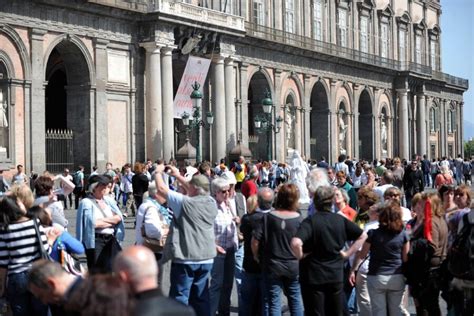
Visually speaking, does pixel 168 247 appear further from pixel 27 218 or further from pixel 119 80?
pixel 119 80

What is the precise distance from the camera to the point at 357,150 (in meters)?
51.9

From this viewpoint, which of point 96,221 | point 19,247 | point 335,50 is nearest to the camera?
point 19,247

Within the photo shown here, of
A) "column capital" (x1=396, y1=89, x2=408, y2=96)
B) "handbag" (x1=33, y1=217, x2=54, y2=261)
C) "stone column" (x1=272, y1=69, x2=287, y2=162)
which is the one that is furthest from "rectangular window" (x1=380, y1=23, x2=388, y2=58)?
"handbag" (x1=33, y1=217, x2=54, y2=261)

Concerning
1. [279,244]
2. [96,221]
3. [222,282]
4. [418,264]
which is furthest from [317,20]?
[418,264]

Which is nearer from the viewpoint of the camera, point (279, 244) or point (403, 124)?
point (279, 244)

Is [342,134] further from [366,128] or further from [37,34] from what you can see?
[37,34]

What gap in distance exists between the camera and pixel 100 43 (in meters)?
31.7

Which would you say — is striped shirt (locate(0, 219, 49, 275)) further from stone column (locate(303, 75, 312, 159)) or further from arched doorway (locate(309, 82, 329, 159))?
arched doorway (locate(309, 82, 329, 159))

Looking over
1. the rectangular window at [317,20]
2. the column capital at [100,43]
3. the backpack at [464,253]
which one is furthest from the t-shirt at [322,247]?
the rectangular window at [317,20]

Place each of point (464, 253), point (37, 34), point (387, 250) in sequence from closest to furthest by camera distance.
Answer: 1. point (464, 253)
2. point (387, 250)
3. point (37, 34)

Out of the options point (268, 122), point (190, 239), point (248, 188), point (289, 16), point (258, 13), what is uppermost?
point (289, 16)

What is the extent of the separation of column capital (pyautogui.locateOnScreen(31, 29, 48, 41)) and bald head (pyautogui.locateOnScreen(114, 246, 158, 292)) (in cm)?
2524

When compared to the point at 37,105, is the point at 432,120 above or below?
above

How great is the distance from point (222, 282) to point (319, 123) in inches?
1545
